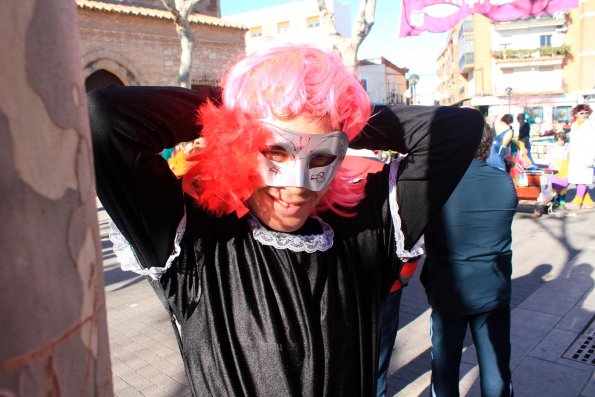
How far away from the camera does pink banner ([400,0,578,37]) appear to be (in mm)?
5660

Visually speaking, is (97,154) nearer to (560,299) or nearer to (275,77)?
(275,77)

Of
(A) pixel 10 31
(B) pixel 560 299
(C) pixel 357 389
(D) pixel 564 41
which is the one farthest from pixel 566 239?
(D) pixel 564 41

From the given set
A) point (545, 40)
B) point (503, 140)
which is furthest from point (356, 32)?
point (545, 40)

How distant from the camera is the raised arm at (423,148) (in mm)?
1428

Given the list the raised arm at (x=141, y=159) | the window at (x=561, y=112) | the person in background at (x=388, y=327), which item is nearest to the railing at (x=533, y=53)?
the window at (x=561, y=112)

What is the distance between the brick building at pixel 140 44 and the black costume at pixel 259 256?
1235cm

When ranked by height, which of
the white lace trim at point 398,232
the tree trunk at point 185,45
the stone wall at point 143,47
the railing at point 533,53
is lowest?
the white lace trim at point 398,232

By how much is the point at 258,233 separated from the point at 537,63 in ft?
135

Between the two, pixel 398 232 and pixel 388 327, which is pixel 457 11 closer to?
pixel 388 327

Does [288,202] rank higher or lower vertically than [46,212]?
lower

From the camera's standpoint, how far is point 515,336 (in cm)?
390

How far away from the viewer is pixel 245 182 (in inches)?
48.9

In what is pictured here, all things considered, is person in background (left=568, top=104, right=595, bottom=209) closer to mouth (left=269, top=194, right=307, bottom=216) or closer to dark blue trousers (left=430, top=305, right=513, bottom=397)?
dark blue trousers (left=430, top=305, right=513, bottom=397)

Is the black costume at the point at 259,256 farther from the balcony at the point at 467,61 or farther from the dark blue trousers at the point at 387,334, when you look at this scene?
the balcony at the point at 467,61
